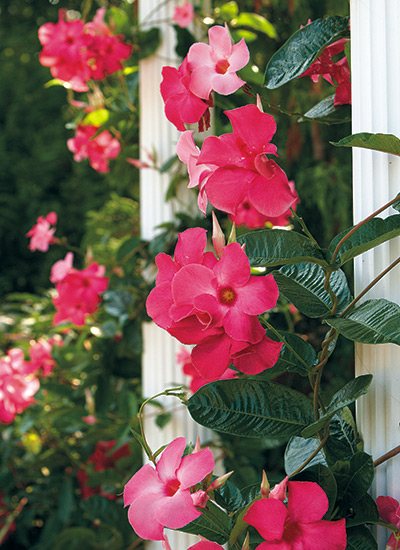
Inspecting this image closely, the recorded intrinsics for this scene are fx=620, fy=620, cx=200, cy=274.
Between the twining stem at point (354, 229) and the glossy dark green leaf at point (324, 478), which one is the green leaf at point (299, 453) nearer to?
the glossy dark green leaf at point (324, 478)

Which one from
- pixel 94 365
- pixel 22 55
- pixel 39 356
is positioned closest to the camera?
pixel 94 365

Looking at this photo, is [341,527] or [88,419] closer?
[341,527]

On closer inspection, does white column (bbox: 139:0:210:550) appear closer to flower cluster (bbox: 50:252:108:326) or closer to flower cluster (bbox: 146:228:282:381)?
flower cluster (bbox: 50:252:108:326)

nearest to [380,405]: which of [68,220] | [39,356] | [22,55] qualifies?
[39,356]

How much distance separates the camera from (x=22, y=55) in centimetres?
391

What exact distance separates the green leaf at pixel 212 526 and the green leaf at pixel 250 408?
2.8 inches

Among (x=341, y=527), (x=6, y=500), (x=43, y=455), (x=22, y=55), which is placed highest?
(x=22, y=55)

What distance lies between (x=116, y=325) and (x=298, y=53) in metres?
0.92

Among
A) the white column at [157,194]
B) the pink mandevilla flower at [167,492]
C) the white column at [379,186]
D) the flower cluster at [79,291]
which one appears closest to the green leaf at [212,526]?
the pink mandevilla flower at [167,492]

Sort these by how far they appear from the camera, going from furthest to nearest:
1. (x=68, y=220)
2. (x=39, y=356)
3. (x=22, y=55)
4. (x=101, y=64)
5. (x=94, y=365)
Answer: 1. (x=22, y=55)
2. (x=68, y=220)
3. (x=39, y=356)
4. (x=94, y=365)
5. (x=101, y=64)

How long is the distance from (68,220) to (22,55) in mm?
1147

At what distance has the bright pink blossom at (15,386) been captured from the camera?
5.09 ft

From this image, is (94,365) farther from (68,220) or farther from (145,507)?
(68,220)

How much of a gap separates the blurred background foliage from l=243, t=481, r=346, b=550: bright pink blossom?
0.44 metres
